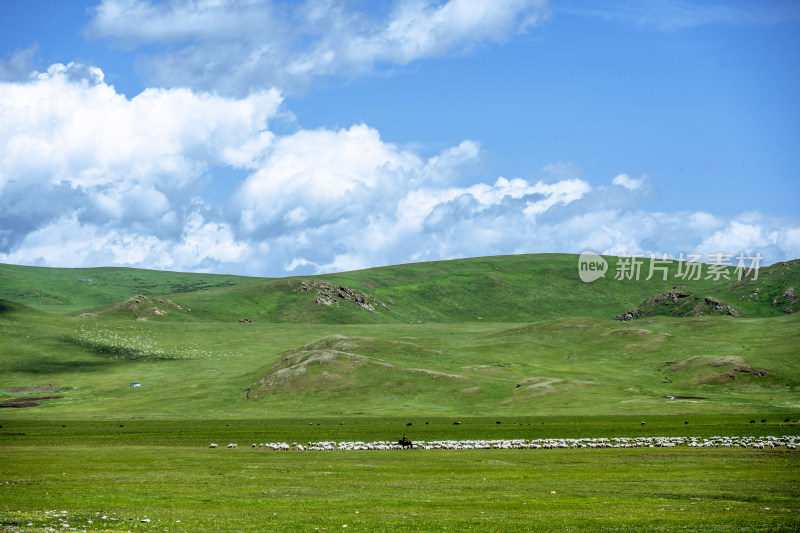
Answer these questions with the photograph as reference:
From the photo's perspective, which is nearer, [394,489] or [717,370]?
[394,489]

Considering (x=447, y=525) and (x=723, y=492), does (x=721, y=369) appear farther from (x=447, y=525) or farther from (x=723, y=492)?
(x=447, y=525)

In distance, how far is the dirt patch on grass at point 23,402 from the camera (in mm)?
153375

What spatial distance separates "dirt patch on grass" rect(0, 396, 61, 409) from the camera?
153375mm

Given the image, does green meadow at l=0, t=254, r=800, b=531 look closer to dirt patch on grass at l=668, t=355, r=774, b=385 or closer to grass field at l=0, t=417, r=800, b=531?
grass field at l=0, t=417, r=800, b=531

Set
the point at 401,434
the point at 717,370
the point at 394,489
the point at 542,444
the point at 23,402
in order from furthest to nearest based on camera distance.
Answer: the point at 717,370, the point at 23,402, the point at 401,434, the point at 542,444, the point at 394,489

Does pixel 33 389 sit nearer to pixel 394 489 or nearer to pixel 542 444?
pixel 542 444

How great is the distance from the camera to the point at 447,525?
108 ft

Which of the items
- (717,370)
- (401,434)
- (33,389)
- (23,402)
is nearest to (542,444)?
(401,434)

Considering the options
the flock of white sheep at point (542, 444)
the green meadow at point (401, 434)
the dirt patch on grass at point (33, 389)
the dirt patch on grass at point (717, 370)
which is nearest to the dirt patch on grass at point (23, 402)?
the green meadow at point (401, 434)

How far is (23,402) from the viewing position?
519 ft

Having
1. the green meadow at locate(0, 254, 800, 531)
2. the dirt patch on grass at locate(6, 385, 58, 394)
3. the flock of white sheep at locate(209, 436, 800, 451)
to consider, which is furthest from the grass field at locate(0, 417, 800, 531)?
the dirt patch on grass at locate(6, 385, 58, 394)

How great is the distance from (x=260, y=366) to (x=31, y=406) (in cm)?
5947

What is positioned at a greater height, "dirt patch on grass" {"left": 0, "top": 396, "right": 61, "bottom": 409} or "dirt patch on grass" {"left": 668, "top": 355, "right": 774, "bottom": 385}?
"dirt patch on grass" {"left": 668, "top": 355, "right": 774, "bottom": 385}

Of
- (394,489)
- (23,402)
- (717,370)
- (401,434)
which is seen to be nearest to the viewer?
(394,489)
